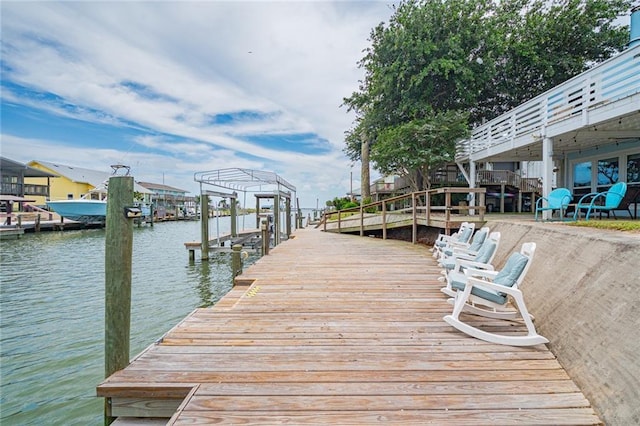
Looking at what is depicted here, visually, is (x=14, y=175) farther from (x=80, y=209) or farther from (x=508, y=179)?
(x=508, y=179)

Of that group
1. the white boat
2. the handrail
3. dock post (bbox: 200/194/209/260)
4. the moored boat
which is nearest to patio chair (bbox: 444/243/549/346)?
dock post (bbox: 200/194/209/260)

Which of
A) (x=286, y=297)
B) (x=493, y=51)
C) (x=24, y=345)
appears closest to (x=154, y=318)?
(x=24, y=345)

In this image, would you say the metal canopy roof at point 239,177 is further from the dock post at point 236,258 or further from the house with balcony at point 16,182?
the house with balcony at point 16,182

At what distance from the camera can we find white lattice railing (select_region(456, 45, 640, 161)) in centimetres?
713

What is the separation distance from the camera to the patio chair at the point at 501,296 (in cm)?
257

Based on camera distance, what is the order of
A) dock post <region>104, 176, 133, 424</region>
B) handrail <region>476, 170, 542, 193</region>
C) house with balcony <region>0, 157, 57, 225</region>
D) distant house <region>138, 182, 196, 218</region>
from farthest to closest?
distant house <region>138, 182, 196, 218</region>
house with balcony <region>0, 157, 57, 225</region>
handrail <region>476, 170, 542, 193</region>
dock post <region>104, 176, 133, 424</region>

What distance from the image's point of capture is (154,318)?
5.70 m

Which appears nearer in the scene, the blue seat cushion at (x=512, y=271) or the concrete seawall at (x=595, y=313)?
the concrete seawall at (x=595, y=313)

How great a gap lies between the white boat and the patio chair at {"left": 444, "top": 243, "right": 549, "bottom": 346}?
25.7m

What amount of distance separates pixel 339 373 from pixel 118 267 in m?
1.88

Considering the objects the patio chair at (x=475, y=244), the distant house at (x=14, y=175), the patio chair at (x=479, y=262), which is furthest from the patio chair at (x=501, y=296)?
the distant house at (x=14, y=175)

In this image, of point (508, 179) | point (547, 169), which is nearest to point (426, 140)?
point (547, 169)

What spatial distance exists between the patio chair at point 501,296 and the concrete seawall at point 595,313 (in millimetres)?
213

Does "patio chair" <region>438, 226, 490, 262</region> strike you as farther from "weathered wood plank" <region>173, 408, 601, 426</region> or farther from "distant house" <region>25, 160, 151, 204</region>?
"distant house" <region>25, 160, 151, 204</region>
